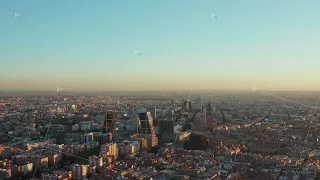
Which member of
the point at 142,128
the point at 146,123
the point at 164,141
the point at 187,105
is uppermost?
the point at 187,105

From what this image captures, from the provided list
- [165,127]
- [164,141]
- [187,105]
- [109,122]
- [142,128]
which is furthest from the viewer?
[187,105]

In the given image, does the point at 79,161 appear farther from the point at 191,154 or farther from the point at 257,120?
the point at 257,120

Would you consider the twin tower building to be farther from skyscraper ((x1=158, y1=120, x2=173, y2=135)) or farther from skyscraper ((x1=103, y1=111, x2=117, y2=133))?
→ skyscraper ((x1=158, y1=120, x2=173, y2=135))

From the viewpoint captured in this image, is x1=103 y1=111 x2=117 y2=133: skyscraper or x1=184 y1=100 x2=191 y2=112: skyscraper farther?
x1=184 y1=100 x2=191 y2=112: skyscraper

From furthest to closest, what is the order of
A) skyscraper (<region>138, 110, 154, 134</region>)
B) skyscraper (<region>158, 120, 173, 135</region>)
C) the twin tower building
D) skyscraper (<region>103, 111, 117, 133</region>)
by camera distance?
skyscraper (<region>103, 111, 117, 133</region>), skyscraper (<region>138, 110, 154, 134</region>), skyscraper (<region>158, 120, 173, 135</region>), the twin tower building

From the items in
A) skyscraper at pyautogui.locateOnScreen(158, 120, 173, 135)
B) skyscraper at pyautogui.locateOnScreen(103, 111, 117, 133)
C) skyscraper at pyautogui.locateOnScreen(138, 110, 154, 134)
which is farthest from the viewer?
skyscraper at pyautogui.locateOnScreen(103, 111, 117, 133)

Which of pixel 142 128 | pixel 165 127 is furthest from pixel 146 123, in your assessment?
pixel 165 127

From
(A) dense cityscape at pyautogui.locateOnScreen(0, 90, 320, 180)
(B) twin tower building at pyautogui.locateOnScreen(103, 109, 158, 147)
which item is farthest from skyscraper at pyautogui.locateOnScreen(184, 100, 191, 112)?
(B) twin tower building at pyautogui.locateOnScreen(103, 109, 158, 147)

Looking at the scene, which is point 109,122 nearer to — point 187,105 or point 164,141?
point 164,141

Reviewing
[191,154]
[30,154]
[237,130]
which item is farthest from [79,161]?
[237,130]
